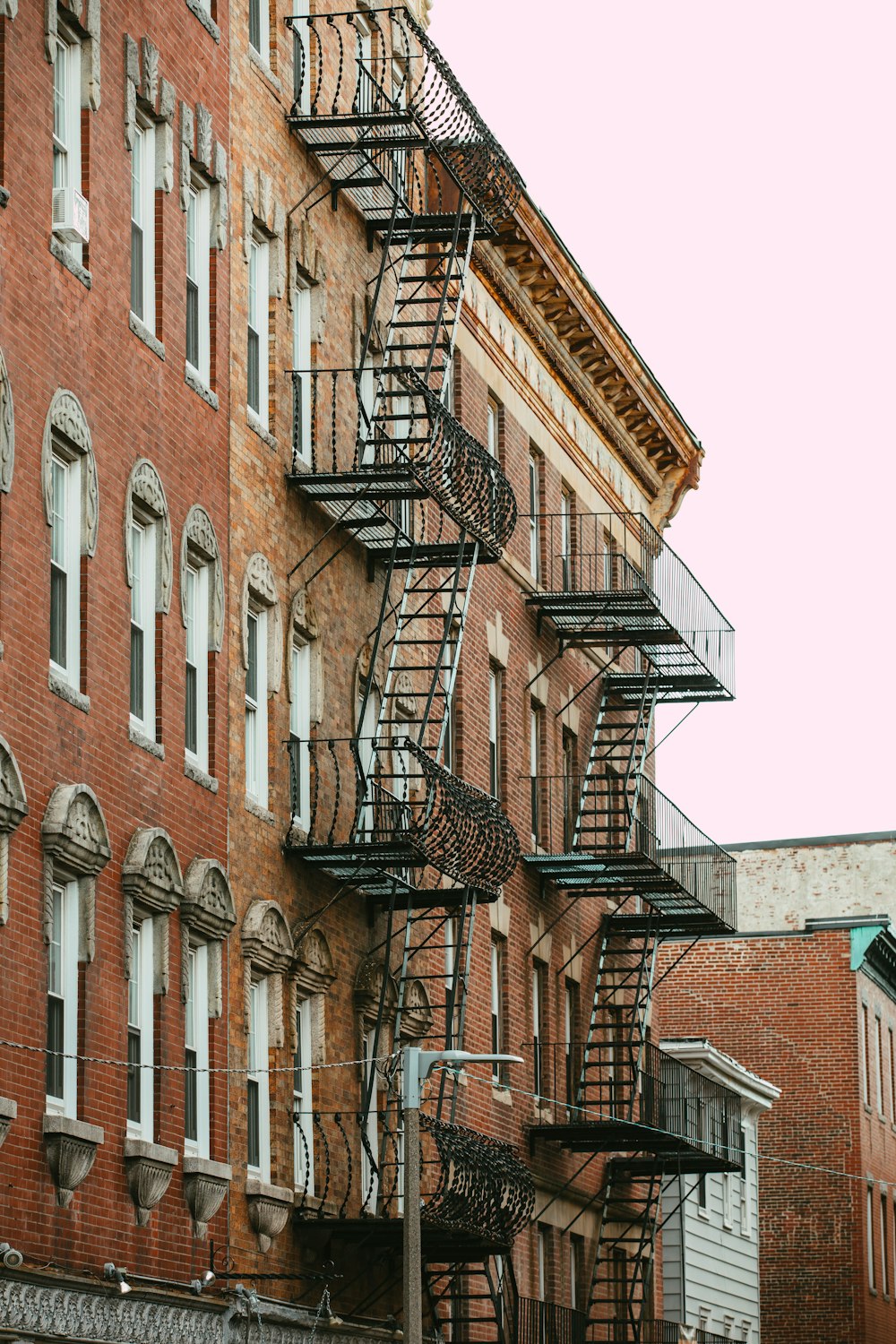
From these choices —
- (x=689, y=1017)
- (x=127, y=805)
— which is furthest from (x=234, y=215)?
(x=689, y=1017)

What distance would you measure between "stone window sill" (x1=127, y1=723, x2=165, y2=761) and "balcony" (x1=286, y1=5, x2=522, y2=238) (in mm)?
8901

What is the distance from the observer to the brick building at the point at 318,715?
72.7 feet

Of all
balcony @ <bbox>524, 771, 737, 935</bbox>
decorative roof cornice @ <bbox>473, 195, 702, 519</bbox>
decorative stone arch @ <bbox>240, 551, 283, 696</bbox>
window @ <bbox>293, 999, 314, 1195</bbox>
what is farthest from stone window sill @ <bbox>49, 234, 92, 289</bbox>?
balcony @ <bbox>524, 771, 737, 935</bbox>

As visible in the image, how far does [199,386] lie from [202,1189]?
775 centimetres

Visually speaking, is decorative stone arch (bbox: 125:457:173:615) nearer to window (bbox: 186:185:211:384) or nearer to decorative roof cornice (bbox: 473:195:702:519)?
window (bbox: 186:185:211:384)

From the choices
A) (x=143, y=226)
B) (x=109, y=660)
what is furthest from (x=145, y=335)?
(x=109, y=660)

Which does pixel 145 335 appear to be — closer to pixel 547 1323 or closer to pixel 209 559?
pixel 209 559

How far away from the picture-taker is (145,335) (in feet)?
80.1

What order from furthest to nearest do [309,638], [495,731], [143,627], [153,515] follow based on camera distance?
[495,731], [309,638], [153,515], [143,627]

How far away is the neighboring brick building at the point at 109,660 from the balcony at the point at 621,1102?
12925mm

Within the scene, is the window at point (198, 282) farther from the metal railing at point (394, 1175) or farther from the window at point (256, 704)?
the metal railing at point (394, 1175)

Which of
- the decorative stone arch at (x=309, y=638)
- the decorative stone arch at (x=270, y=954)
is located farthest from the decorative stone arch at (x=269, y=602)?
the decorative stone arch at (x=270, y=954)

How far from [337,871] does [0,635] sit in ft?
29.1

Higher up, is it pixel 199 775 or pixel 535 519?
pixel 535 519
